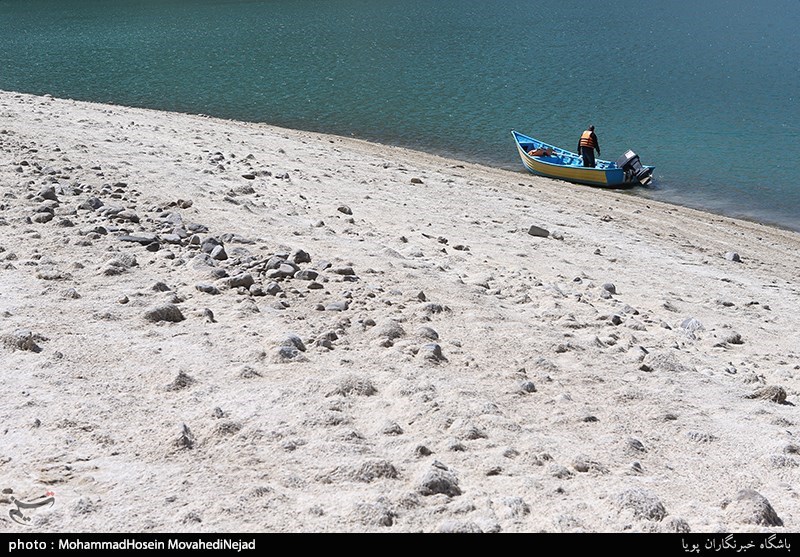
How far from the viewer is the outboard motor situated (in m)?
26.4

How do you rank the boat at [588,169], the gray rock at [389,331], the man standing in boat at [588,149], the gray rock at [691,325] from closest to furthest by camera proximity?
the gray rock at [389,331] → the gray rock at [691,325] → the boat at [588,169] → the man standing in boat at [588,149]

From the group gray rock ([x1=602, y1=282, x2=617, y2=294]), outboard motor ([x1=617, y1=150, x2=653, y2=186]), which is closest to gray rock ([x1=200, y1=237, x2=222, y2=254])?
gray rock ([x1=602, y1=282, x2=617, y2=294])

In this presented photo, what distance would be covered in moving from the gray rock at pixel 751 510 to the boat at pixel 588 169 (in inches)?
839

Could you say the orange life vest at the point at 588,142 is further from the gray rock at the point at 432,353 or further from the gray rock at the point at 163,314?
the gray rock at the point at 163,314

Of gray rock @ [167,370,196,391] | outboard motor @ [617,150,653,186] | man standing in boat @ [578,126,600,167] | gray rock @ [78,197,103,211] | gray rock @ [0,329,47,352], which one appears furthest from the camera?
man standing in boat @ [578,126,600,167]

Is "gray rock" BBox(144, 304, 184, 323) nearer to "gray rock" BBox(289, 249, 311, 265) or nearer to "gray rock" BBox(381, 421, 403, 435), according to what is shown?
"gray rock" BBox(289, 249, 311, 265)

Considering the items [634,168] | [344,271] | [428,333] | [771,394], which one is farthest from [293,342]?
[634,168]

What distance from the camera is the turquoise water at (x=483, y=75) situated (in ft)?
101

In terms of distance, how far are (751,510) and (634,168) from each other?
72.7 feet

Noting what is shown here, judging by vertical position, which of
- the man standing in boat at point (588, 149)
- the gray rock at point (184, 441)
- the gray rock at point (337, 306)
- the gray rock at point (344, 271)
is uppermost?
the man standing in boat at point (588, 149)

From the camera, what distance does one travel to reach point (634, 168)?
2659 cm

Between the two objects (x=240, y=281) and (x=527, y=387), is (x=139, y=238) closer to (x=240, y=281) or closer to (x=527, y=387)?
(x=240, y=281)

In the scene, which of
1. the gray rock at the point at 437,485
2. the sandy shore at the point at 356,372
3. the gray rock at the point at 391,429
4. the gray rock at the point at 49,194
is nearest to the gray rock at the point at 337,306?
the sandy shore at the point at 356,372

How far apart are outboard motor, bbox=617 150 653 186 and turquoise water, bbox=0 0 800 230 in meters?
0.40
